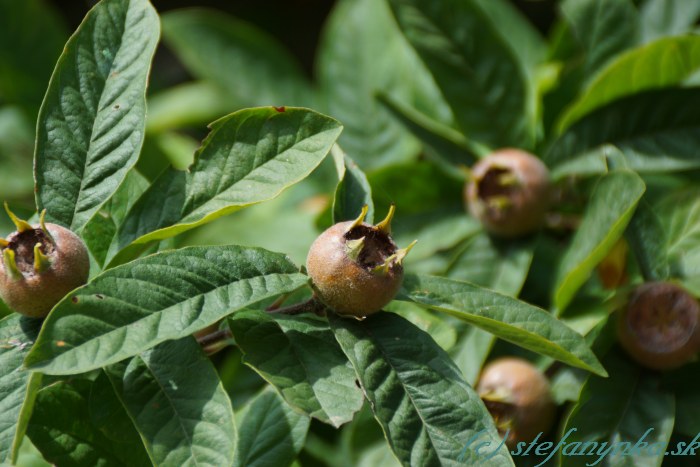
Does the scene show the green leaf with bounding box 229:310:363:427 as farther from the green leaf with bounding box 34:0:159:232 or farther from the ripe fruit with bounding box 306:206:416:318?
the green leaf with bounding box 34:0:159:232

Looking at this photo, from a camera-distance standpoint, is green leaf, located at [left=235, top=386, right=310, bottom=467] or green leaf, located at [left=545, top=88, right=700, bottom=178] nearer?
green leaf, located at [left=235, top=386, right=310, bottom=467]

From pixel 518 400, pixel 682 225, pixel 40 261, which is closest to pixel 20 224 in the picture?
pixel 40 261

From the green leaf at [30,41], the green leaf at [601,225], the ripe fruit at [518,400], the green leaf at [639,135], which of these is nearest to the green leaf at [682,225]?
the green leaf at [639,135]

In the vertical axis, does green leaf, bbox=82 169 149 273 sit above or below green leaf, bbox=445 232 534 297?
above

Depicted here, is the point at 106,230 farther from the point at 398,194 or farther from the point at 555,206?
the point at 555,206

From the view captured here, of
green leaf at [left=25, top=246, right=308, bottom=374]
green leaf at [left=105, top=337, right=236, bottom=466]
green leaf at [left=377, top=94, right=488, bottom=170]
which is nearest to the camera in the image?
green leaf at [left=25, top=246, right=308, bottom=374]

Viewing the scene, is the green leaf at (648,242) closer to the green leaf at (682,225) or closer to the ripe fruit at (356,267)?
the green leaf at (682,225)

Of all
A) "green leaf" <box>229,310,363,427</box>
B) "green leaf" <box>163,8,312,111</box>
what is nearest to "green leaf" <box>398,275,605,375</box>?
"green leaf" <box>229,310,363,427</box>
